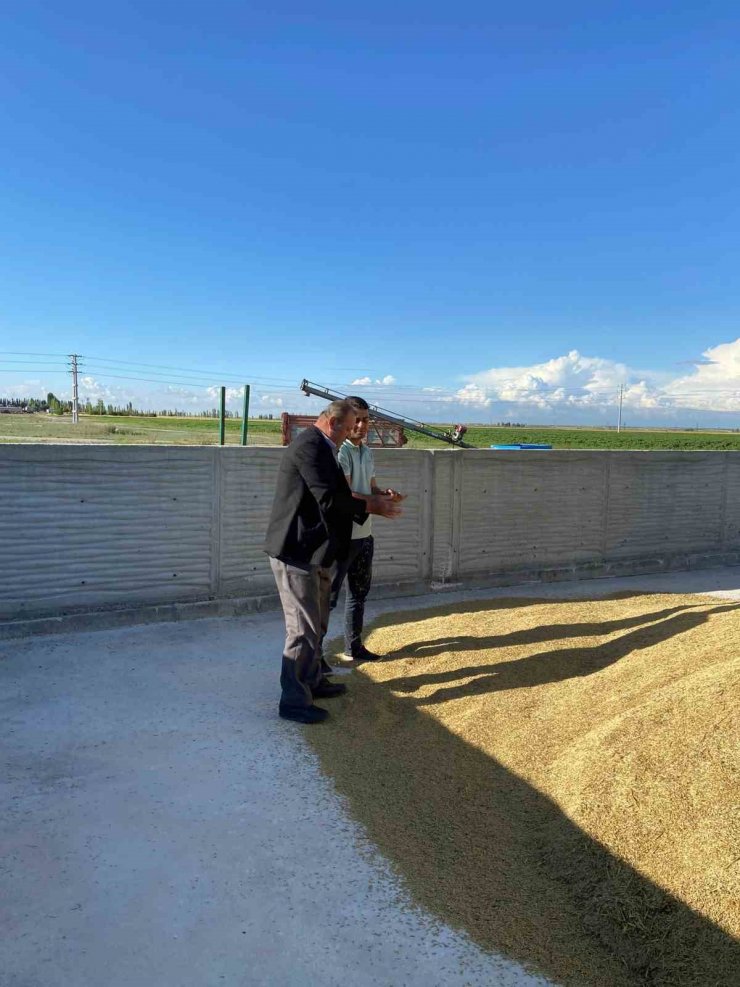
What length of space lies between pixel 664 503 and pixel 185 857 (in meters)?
8.36

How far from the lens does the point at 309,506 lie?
4.45 metres

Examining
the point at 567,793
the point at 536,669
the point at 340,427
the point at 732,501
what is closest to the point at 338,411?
the point at 340,427

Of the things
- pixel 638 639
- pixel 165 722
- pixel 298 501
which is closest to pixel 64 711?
pixel 165 722

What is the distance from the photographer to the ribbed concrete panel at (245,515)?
22.7 ft

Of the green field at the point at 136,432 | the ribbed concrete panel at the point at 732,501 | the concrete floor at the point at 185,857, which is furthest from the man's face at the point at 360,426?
the ribbed concrete panel at the point at 732,501

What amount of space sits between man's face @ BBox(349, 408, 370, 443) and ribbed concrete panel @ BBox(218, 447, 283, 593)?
1.84 meters

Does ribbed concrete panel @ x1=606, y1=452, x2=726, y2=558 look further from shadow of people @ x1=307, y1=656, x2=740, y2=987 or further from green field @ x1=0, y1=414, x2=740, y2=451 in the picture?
shadow of people @ x1=307, y1=656, x2=740, y2=987

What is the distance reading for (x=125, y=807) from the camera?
341cm

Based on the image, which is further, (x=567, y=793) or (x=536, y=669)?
(x=536, y=669)

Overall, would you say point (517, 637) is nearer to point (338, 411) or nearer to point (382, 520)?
point (382, 520)

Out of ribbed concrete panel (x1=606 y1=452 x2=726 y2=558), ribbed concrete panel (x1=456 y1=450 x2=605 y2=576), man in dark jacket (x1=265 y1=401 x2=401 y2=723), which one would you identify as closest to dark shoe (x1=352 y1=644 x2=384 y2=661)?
man in dark jacket (x1=265 y1=401 x2=401 y2=723)

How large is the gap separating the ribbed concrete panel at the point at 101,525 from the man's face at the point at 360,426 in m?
1.89

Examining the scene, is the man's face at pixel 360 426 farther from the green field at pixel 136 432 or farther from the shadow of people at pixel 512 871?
the green field at pixel 136 432

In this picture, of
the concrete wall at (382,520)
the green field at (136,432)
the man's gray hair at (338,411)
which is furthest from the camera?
the green field at (136,432)
